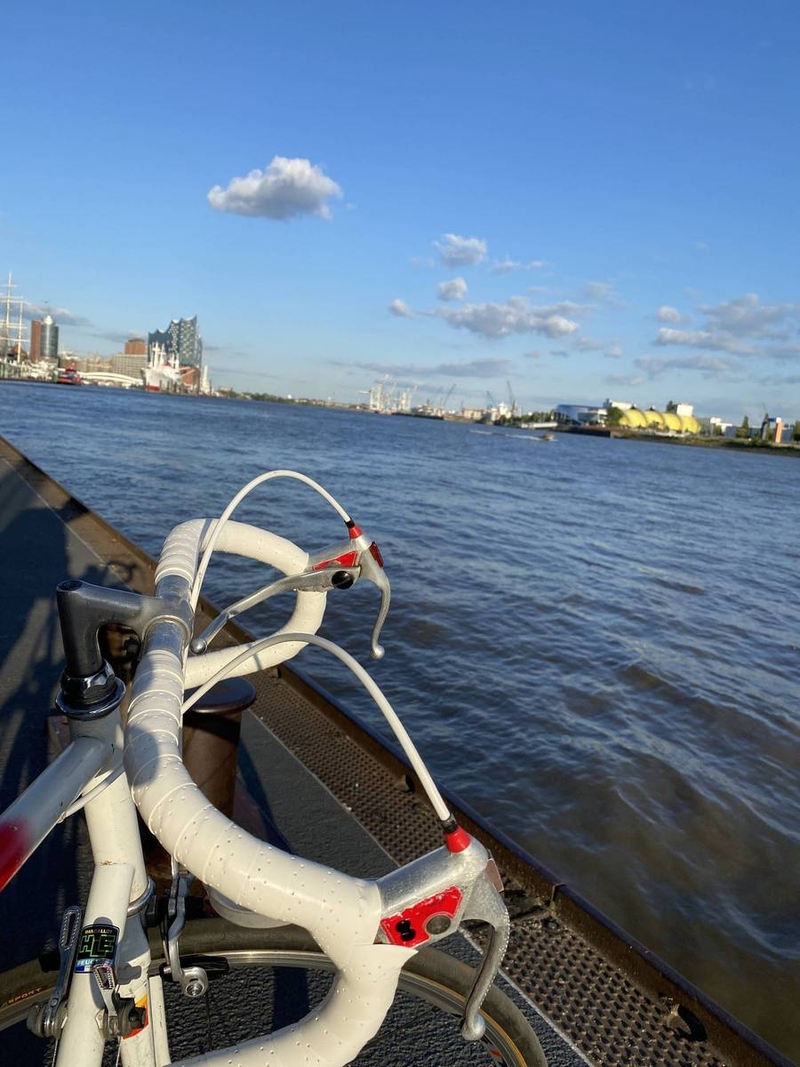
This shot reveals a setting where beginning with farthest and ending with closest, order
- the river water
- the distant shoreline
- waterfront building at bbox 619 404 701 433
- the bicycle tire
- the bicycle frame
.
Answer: waterfront building at bbox 619 404 701 433
the distant shoreline
the river water
the bicycle tire
the bicycle frame

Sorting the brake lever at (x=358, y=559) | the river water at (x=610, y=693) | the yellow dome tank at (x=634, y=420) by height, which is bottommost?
the river water at (x=610, y=693)

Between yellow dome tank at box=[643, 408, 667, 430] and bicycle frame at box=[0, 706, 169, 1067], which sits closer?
bicycle frame at box=[0, 706, 169, 1067]

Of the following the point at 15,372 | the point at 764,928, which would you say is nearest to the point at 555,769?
the point at 764,928

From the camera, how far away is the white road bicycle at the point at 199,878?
3.74ft

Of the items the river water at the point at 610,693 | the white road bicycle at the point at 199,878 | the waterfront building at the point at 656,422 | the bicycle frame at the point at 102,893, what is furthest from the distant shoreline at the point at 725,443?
the bicycle frame at the point at 102,893

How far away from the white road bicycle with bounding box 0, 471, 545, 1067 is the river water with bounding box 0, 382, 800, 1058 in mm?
4300

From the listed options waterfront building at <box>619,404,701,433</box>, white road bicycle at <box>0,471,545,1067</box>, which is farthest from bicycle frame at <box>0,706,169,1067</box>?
waterfront building at <box>619,404,701,433</box>

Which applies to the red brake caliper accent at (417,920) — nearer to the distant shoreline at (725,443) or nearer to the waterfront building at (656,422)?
the distant shoreline at (725,443)

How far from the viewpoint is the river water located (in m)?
6.00

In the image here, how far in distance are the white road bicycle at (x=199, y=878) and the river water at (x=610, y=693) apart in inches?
169

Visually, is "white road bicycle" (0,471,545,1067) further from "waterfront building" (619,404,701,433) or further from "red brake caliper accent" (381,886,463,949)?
"waterfront building" (619,404,701,433)

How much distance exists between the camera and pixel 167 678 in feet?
4.38

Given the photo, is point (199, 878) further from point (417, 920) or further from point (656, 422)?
point (656, 422)

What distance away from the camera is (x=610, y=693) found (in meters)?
9.92
